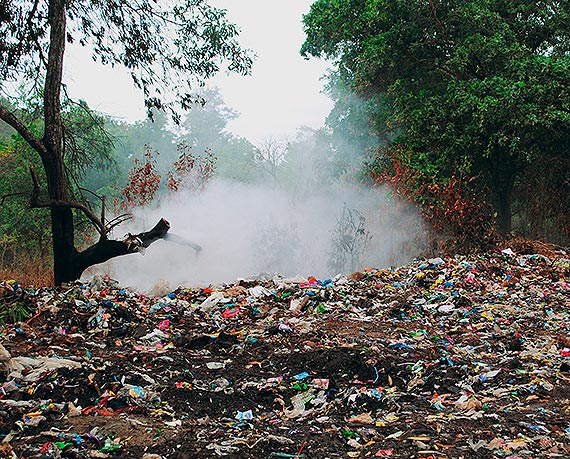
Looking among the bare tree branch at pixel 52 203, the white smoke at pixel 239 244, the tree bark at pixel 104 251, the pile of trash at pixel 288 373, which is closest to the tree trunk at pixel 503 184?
the white smoke at pixel 239 244

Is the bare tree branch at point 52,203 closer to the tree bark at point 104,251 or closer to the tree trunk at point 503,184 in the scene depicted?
the tree bark at point 104,251

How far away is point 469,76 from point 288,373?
26.8ft

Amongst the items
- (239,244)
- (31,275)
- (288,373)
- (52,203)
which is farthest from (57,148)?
(288,373)

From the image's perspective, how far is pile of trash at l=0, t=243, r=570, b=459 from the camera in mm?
2301

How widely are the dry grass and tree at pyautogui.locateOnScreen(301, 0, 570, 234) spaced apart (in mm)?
6117

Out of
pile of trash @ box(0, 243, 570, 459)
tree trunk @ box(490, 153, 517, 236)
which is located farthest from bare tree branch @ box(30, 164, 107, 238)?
tree trunk @ box(490, 153, 517, 236)

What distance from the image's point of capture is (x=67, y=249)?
647 centimetres

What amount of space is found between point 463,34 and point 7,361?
9348 millimetres

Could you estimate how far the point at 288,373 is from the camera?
132 inches

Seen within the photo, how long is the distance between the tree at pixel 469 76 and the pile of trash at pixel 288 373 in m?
3.76

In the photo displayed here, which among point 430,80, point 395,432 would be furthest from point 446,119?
point 395,432

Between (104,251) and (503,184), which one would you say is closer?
(104,251)

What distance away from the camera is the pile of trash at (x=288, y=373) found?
230 centimetres

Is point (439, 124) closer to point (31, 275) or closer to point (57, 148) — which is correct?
point (57, 148)
